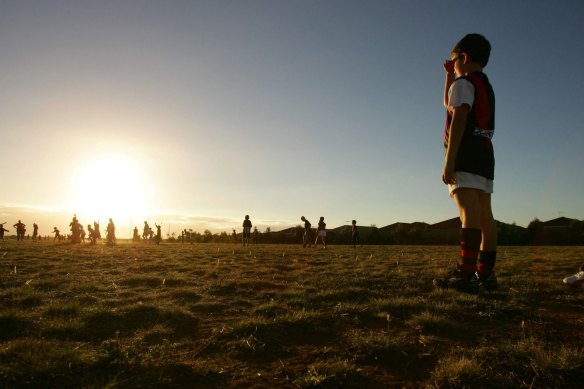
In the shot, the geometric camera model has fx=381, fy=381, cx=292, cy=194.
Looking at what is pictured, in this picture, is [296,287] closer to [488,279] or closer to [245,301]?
[245,301]

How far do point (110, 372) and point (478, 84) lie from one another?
5.03 metres

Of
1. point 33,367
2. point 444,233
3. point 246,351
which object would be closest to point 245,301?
point 246,351

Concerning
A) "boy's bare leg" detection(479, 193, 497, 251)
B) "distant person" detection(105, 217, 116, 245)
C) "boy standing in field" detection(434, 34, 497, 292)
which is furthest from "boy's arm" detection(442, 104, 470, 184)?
"distant person" detection(105, 217, 116, 245)

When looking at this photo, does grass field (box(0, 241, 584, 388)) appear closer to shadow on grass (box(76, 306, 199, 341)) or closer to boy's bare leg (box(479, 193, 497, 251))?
shadow on grass (box(76, 306, 199, 341))

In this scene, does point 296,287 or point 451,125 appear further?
point 296,287

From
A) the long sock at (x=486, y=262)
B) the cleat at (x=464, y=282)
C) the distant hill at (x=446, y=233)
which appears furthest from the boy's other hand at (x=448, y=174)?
the distant hill at (x=446, y=233)

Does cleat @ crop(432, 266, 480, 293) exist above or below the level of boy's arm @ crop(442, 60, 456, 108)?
Answer: below

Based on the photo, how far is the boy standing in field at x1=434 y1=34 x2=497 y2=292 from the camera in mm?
4668

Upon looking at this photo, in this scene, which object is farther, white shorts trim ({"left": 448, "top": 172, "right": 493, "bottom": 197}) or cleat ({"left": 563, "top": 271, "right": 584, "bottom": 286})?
cleat ({"left": 563, "top": 271, "right": 584, "bottom": 286})

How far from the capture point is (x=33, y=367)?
2596 mm

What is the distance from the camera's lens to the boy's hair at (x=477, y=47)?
5.05 metres

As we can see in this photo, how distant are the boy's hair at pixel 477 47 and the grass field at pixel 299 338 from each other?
10.2 feet

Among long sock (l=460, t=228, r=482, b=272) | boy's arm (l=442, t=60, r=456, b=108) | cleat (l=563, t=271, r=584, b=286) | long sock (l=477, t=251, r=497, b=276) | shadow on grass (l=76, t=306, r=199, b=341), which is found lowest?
shadow on grass (l=76, t=306, r=199, b=341)

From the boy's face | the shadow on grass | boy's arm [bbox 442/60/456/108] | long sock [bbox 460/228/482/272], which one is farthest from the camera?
boy's arm [bbox 442/60/456/108]
